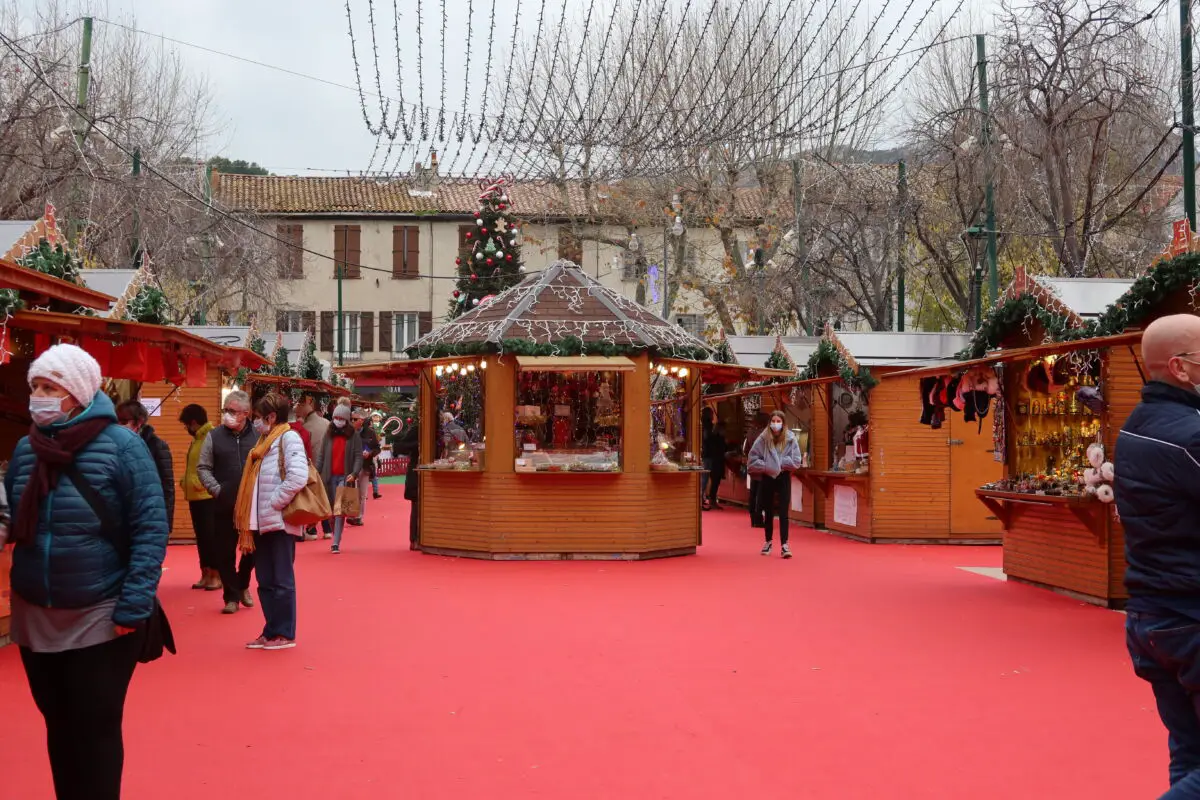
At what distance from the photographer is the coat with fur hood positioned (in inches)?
598

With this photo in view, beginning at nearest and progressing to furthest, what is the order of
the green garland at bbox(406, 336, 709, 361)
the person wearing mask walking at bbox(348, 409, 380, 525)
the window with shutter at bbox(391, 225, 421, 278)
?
the green garland at bbox(406, 336, 709, 361) < the person wearing mask walking at bbox(348, 409, 380, 525) < the window with shutter at bbox(391, 225, 421, 278)

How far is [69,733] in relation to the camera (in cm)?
434

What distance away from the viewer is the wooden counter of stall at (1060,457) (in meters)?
11.0

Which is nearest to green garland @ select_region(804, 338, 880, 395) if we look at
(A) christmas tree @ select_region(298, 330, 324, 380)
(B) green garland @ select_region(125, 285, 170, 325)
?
(B) green garland @ select_region(125, 285, 170, 325)

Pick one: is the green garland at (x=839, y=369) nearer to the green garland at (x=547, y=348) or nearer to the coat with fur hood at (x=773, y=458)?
the coat with fur hood at (x=773, y=458)

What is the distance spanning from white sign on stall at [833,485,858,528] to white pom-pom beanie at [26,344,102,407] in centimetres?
1499

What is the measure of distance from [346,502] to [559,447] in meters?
2.96

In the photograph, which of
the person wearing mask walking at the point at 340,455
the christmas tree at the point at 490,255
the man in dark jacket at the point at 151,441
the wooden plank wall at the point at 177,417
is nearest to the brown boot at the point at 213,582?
the man in dark jacket at the point at 151,441

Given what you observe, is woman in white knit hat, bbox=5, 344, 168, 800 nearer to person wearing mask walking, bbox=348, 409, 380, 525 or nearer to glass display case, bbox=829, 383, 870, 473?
person wearing mask walking, bbox=348, 409, 380, 525

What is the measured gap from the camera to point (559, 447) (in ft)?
49.6

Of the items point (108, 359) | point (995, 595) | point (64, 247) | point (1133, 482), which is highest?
point (64, 247)

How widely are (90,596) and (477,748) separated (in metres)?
2.37

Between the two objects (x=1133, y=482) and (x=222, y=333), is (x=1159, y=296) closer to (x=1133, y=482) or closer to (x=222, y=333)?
(x=1133, y=482)

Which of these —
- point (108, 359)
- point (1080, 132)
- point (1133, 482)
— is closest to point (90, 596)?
point (1133, 482)
